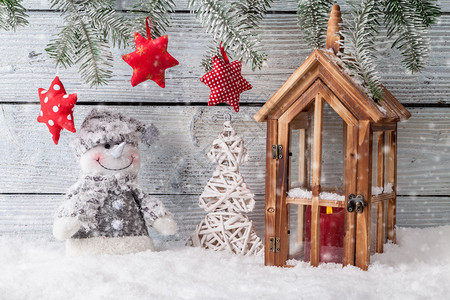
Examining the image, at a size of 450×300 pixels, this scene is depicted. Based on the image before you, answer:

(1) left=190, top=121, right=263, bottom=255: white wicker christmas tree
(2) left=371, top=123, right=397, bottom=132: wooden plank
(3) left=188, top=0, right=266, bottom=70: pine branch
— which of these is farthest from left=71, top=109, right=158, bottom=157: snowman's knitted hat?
(2) left=371, top=123, right=397, bottom=132: wooden plank

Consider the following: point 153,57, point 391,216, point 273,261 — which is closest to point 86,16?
point 153,57

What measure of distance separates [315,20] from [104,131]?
572 millimetres

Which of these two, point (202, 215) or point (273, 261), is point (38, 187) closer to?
point (202, 215)

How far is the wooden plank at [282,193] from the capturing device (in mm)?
1036

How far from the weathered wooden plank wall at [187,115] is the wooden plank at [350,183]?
1.16 feet

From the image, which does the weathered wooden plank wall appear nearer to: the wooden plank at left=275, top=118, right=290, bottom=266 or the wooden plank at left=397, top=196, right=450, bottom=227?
the wooden plank at left=397, top=196, right=450, bottom=227

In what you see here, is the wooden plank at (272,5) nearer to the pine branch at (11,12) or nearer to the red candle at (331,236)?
the pine branch at (11,12)

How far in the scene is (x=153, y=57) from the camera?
108 cm

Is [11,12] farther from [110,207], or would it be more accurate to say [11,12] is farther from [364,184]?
[364,184]

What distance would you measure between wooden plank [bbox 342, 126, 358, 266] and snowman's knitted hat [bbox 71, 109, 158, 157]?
20.2 inches

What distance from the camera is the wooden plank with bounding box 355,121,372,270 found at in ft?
3.16

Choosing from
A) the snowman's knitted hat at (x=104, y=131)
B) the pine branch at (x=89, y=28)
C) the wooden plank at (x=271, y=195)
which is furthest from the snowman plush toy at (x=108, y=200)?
the wooden plank at (x=271, y=195)

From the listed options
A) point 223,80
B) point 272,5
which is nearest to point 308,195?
point 223,80

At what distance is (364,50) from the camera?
38.6 inches
